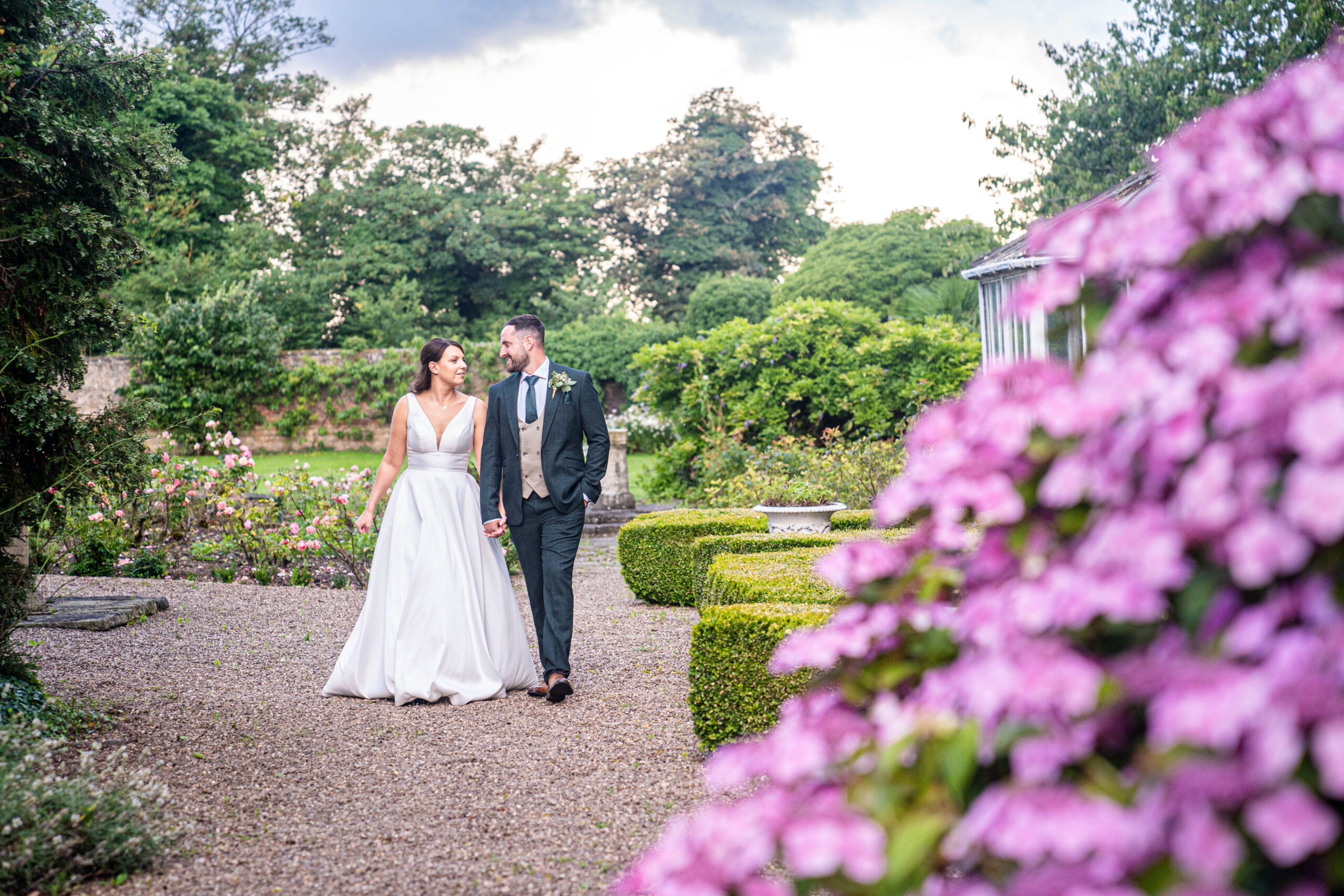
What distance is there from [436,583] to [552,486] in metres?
0.82

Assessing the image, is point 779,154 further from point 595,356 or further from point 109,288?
point 109,288

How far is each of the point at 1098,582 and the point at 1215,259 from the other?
410mm

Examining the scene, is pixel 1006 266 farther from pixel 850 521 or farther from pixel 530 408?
pixel 530 408

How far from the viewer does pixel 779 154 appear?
1393 inches

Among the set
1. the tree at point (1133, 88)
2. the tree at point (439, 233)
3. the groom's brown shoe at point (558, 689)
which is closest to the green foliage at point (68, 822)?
the groom's brown shoe at point (558, 689)

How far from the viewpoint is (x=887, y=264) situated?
25.4 metres

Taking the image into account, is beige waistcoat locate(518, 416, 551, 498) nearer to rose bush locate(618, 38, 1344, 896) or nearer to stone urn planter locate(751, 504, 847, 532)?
stone urn planter locate(751, 504, 847, 532)

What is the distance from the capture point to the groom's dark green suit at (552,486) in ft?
16.0

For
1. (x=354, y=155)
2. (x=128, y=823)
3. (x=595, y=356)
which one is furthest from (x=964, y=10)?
(x=354, y=155)

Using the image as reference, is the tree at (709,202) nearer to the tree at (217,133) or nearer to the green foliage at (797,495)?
the tree at (217,133)

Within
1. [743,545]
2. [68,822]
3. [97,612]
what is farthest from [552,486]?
[97,612]

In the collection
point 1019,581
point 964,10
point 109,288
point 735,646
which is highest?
point 964,10

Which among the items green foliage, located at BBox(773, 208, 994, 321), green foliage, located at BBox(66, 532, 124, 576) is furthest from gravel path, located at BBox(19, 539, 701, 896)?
green foliage, located at BBox(773, 208, 994, 321)

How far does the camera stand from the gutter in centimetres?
947
